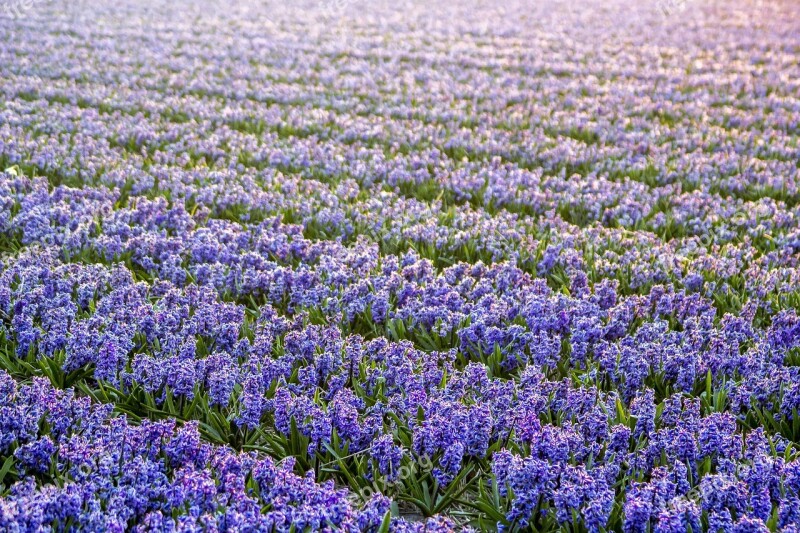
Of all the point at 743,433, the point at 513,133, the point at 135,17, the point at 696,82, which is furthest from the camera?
the point at 135,17

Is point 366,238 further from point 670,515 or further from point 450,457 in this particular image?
point 670,515

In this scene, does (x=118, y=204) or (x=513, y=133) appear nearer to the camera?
(x=118, y=204)

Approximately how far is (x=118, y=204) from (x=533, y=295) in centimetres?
416

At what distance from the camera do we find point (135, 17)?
23.6 meters

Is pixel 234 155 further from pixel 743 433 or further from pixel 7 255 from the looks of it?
pixel 743 433

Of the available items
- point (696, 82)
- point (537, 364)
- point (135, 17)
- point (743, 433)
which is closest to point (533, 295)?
point (537, 364)

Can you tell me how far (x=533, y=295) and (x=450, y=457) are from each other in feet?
6.36

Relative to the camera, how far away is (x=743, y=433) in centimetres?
432

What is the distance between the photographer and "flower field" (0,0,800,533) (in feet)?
11.8

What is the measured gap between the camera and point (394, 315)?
18.0 ft

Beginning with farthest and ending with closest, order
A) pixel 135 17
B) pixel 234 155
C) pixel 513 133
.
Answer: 1. pixel 135 17
2. pixel 513 133
3. pixel 234 155

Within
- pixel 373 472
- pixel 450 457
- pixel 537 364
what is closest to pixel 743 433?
pixel 537 364

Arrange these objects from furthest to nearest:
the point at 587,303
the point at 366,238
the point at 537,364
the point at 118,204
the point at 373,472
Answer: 1. the point at 118,204
2. the point at 366,238
3. the point at 587,303
4. the point at 537,364
5. the point at 373,472

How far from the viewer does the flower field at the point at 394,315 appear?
11.8 feet
